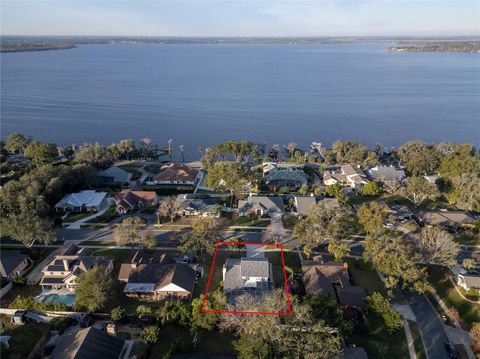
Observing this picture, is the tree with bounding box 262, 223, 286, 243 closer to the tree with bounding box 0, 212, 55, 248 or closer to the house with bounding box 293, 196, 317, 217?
the house with bounding box 293, 196, 317, 217

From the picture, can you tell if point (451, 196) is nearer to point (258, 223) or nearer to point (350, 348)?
point (258, 223)

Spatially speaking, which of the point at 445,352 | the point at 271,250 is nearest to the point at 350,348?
the point at 445,352

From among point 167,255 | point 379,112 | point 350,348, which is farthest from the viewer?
point 379,112

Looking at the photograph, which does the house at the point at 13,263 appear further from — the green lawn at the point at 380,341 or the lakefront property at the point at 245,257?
the green lawn at the point at 380,341

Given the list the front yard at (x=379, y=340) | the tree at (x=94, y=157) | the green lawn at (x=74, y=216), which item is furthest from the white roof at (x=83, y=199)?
the front yard at (x=379, y=340)

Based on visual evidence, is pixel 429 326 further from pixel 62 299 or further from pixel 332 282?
pixel 62 299

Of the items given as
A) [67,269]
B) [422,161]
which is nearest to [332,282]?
[67,269]
